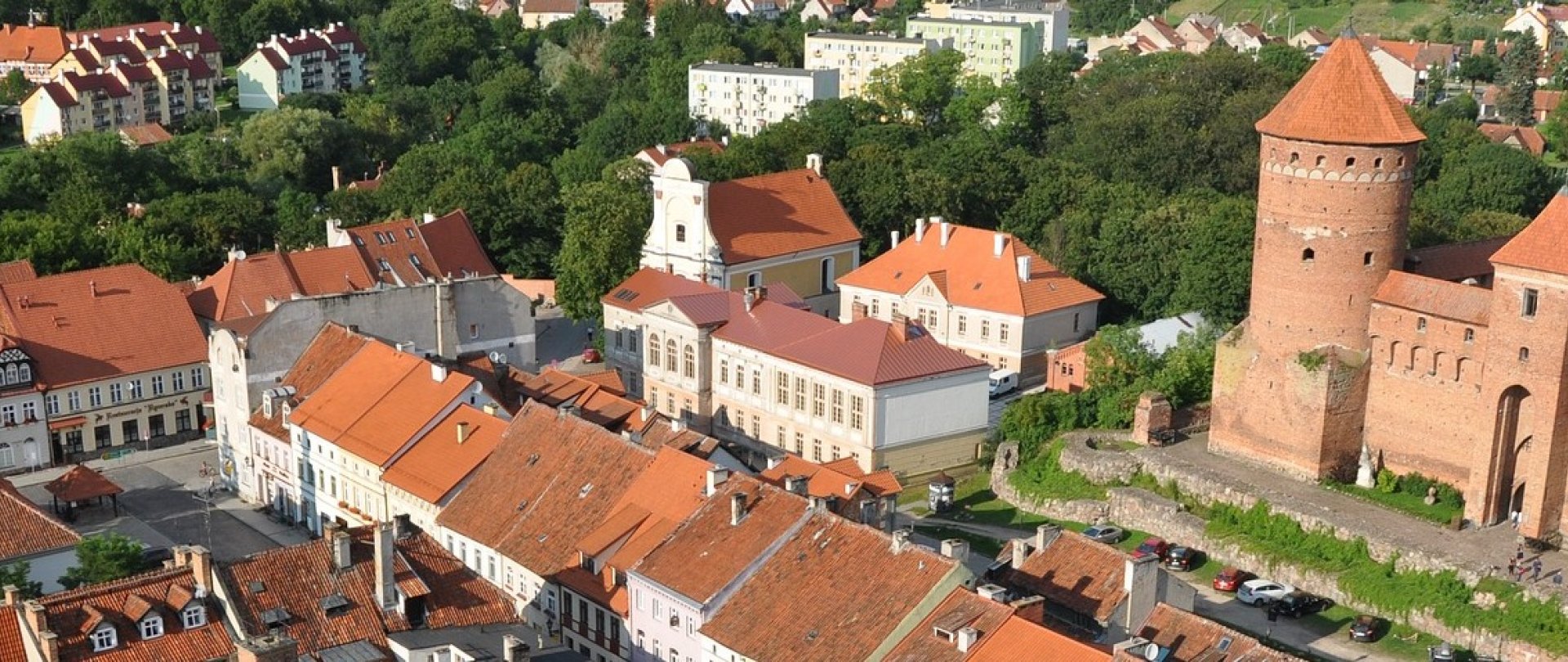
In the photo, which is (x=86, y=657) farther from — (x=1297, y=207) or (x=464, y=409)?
(x=1297, y=207)

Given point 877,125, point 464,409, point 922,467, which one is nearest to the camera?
point 464,409

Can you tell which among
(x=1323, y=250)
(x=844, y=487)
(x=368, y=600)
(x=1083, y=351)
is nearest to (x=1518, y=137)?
(x=1083, y=351)

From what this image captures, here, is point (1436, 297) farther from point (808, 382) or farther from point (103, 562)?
point (103, 562)

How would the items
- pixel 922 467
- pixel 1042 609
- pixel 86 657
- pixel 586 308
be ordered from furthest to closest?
pixel 586 308 < pixel 922 467 < pixel 1042 609 < pixel 86 657

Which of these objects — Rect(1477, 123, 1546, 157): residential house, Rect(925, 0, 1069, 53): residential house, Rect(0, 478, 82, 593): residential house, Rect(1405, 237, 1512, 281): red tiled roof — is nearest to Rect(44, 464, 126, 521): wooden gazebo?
Rect(0, 478, 82, 593): residential house

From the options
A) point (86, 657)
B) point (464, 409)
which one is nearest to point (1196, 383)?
point (464, 409)

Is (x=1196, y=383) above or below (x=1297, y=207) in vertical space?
below

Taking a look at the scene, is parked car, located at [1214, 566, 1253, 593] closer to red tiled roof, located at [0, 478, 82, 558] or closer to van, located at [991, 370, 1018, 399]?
van, located at [991, 370, 1018, 399]
